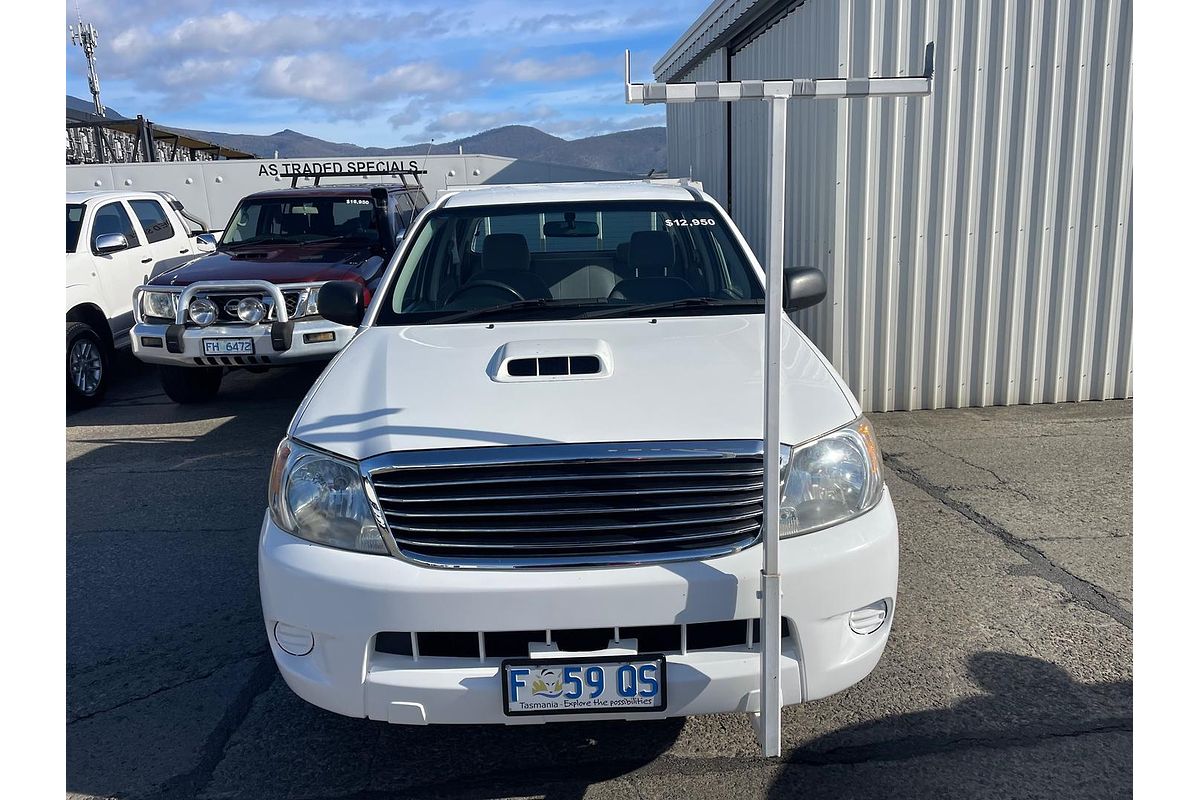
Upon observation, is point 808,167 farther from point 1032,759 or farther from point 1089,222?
point 1032,759

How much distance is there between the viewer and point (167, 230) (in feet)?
32.8

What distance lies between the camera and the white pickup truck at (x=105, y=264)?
8.05 metres

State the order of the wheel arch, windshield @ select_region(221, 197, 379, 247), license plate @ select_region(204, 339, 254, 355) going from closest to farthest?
1. license plate @ select_region(204, 339, 254, 355)
2. the wheel arch
3. windshield @ select_region(221, 197, 379, 247)

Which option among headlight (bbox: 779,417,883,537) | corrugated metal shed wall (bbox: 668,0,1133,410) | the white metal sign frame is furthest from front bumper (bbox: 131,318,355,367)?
the white metal sign frame

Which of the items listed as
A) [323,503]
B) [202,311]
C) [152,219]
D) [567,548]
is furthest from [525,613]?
[152,219]

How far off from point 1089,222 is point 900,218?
1.46m

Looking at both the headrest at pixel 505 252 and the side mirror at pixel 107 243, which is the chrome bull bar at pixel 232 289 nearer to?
the side mirror at pixel 107 243

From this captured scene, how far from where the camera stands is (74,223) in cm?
875

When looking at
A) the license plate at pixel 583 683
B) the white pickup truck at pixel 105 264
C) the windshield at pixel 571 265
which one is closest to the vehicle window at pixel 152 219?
the white pickup truck at pixel 105 264

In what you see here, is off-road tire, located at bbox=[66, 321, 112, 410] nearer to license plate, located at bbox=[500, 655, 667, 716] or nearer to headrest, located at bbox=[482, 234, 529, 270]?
headrest, located at bbox=[482, 234, 529, 270]

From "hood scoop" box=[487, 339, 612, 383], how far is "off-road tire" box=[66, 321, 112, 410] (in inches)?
244

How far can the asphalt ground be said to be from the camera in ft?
9.05

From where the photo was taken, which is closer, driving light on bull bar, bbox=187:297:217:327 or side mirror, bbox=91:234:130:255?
driving light on bull bar, bbox=187:297:217:327

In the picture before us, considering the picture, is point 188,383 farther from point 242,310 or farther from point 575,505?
point 575,505
